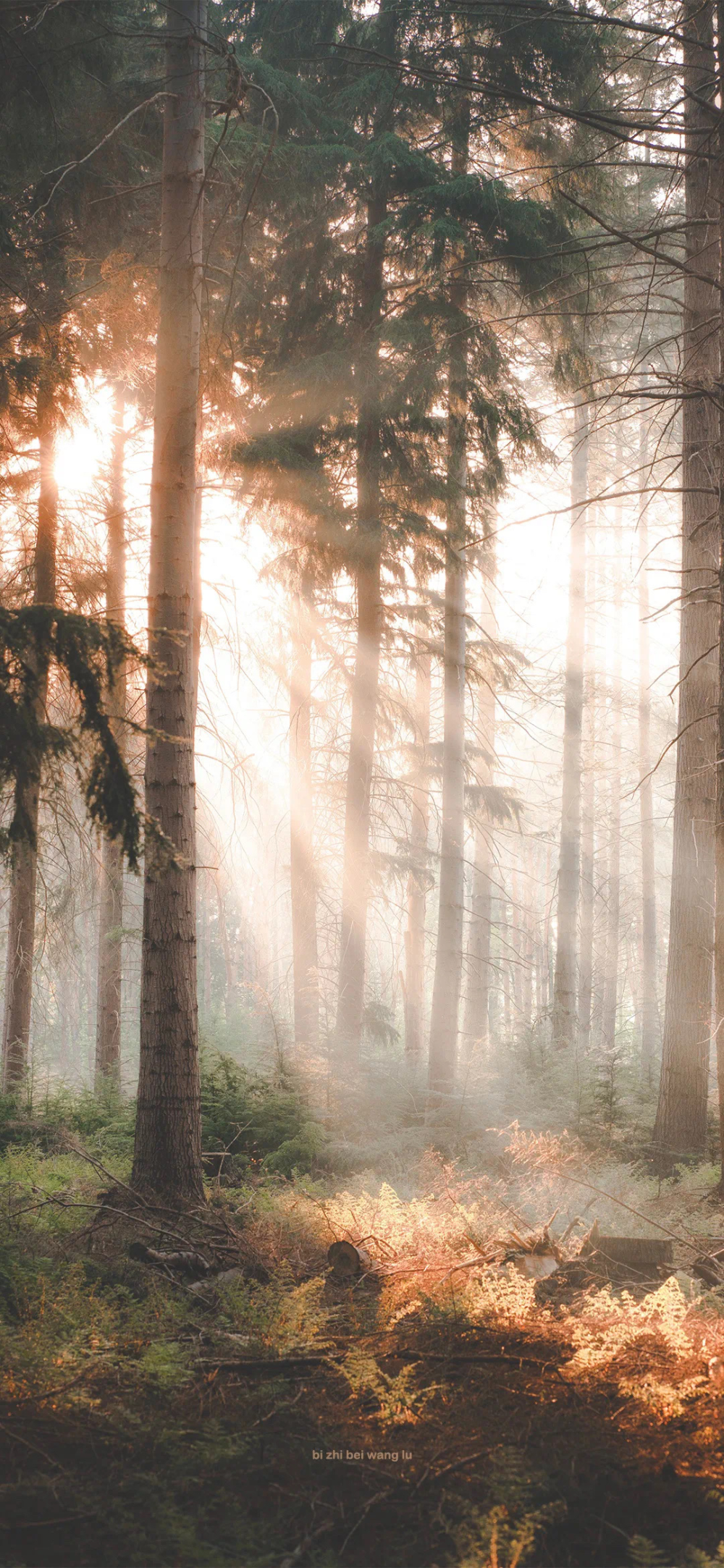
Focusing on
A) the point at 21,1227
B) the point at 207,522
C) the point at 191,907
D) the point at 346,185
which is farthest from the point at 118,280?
the point at 21,1227

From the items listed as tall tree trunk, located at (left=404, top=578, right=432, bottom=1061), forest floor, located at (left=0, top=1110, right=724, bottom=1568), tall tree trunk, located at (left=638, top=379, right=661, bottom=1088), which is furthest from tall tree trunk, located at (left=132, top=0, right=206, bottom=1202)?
tall tree trunk, located at (left=638, top=379, right=661, bottom=1088)

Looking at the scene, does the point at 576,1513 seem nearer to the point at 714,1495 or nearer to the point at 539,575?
the point at 714,1495

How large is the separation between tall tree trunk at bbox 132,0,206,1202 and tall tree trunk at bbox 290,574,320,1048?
6594mm

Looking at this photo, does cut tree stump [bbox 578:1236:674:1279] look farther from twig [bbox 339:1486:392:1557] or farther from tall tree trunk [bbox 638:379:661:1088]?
tall tree trunk [bbox 638:379:661:1088]

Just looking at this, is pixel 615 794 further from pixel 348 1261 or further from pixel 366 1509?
pixel 366 1509

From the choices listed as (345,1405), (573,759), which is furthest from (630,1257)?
(573,759)

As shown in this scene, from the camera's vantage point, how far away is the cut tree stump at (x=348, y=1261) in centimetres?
483

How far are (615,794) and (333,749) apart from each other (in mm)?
12617

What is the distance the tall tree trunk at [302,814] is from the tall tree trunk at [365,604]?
1.44 metres

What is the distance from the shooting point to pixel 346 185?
10.6 meters

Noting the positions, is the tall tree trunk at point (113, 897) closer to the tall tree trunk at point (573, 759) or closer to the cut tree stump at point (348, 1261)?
the cut tree stump at point (348, 1261)

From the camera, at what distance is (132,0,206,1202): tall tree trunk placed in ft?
19.2

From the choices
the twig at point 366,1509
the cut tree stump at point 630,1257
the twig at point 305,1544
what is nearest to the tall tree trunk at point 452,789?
the cut tree stump at point 630,1257

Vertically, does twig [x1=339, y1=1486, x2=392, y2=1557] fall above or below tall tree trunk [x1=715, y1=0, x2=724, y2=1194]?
below
